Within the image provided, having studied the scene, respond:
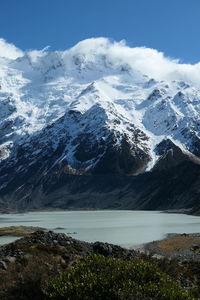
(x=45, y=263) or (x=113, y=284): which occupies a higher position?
(x=45, y=263)

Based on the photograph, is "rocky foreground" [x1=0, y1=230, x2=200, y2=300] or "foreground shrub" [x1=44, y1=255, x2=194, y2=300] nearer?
"foreground shrub" [x1=44, y1=255, x2=194, y2=300]

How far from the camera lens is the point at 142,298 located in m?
20.8

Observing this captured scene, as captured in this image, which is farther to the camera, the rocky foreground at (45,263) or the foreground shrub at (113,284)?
the rocky foreground at (45,263)

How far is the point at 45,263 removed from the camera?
28328 mm

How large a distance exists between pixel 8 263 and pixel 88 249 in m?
11.2

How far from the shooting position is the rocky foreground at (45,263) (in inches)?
973

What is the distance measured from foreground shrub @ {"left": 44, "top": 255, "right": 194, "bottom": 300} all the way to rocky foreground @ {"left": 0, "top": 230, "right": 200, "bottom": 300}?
4.03 ft

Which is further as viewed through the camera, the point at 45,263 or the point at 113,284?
the point at 45,263

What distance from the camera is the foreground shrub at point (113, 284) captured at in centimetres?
2109

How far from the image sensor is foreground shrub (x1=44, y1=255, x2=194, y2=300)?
21.1 metres

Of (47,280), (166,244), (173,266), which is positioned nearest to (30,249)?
(173,266)

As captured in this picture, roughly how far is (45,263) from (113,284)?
23.0 feet

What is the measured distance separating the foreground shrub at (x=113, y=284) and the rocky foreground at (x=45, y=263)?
1229 millimetres

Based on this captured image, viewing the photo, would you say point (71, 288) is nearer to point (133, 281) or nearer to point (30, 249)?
point (133, 281)
